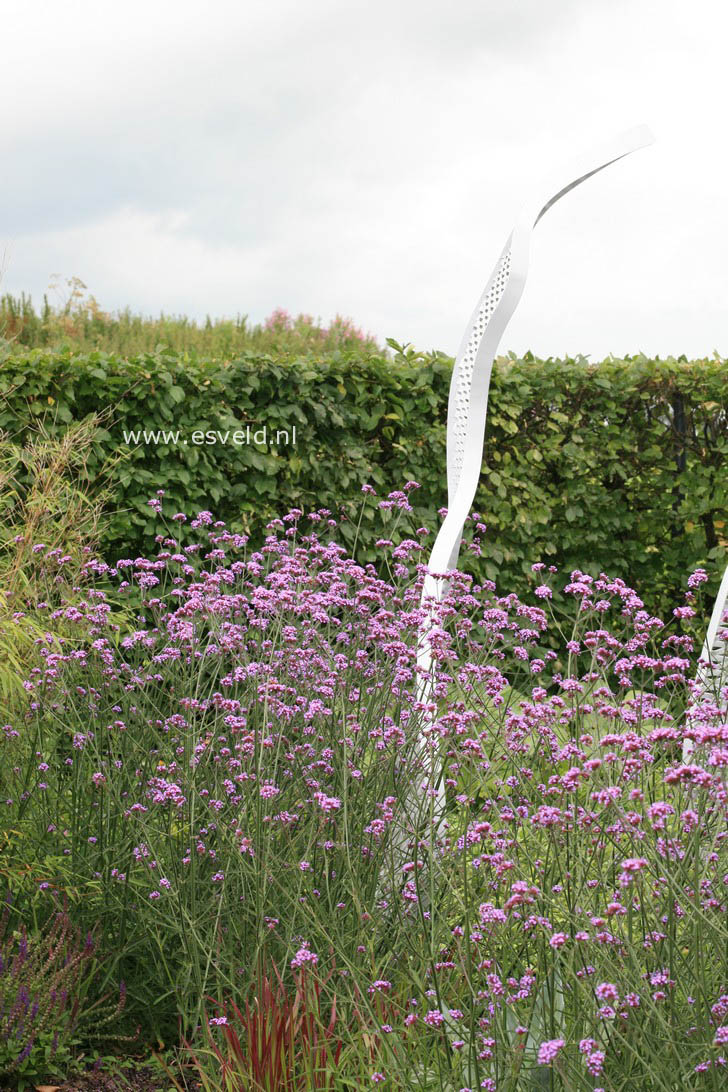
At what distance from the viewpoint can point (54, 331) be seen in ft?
42.9

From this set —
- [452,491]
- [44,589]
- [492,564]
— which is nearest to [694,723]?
[452,491]

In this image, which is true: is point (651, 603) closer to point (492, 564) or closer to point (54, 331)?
point (492, 564)

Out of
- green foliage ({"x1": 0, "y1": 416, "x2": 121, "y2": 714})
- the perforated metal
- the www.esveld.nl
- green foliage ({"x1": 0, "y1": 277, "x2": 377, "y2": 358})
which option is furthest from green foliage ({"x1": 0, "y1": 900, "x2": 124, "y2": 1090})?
green foliage ({"x1": 0, "y1": 277, "x2": 377, "y2": 358})

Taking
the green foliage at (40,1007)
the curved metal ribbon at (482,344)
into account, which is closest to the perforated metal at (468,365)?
the curved metal ribbon at (482,344)

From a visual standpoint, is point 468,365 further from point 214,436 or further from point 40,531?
point 40,531

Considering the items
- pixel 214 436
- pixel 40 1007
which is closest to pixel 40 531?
pixel 214 436

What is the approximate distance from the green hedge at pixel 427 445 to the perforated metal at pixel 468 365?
176 centimetres

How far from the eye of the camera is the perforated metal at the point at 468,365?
15.3 ft

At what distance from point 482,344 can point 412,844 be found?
8.47 feet

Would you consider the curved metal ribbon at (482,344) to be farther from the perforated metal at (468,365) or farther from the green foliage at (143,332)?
the green foliage at (143,332)

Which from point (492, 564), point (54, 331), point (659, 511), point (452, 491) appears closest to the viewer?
point (452, 491)

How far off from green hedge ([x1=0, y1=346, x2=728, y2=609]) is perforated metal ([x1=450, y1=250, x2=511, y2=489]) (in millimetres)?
1761

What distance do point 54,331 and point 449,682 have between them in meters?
11.0

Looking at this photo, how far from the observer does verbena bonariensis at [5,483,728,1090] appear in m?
1.97
